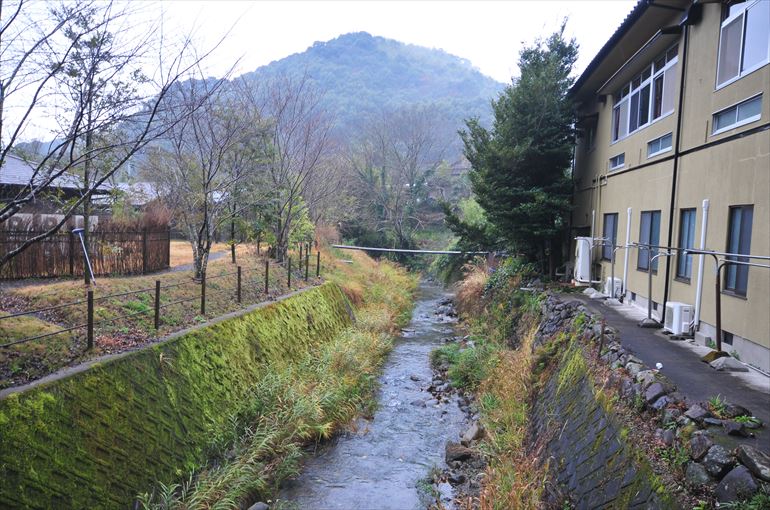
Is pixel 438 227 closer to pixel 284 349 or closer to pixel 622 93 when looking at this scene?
pixel 622 93

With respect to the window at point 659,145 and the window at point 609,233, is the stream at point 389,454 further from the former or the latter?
the window at point 659,145

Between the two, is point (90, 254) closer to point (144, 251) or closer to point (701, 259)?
point (144, 251)

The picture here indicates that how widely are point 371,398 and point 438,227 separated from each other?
29413 millimetres

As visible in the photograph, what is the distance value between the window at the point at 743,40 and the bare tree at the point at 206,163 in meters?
9.62

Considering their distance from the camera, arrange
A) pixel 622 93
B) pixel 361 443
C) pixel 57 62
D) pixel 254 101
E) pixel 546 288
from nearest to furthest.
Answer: pixel 57 62 → pixel 361 443 → pixel 622 93 → pixel 546 288 → pixel 254 101

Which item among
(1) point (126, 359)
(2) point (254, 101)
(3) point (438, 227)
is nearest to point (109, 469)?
(1) point (126, 359)

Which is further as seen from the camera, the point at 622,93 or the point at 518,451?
the point at 622,93

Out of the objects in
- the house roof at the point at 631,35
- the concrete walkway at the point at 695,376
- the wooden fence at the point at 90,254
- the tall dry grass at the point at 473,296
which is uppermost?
the house roof at the point at 631,35

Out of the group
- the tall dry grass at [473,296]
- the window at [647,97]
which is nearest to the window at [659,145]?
the window at [647,97]

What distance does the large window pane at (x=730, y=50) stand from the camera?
6906 millimetres

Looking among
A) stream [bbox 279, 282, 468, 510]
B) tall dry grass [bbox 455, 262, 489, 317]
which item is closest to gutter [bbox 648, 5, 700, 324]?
stream [bbox 279, 282, 468, 510]

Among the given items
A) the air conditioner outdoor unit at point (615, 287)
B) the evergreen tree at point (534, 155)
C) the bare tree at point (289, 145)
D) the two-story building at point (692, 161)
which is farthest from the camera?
the bare tree at point (289, 145)

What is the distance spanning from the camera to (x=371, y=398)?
10.0m

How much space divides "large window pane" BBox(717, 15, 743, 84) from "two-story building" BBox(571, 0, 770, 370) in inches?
0.7
